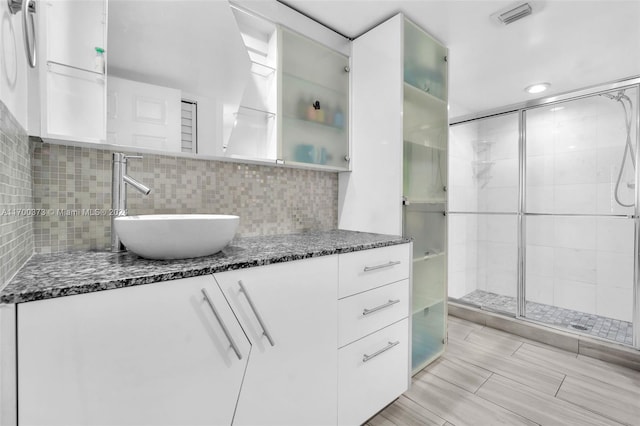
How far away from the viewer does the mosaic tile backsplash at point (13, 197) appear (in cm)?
70

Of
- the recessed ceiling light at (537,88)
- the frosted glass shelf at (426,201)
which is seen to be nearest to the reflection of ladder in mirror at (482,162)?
the recessed ceiling light at (537,88)

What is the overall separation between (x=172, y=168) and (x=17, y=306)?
90 cm

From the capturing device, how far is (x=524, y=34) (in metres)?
1.83

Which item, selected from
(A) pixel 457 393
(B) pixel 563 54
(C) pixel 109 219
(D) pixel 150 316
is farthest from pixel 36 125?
(B) pixel 563 54

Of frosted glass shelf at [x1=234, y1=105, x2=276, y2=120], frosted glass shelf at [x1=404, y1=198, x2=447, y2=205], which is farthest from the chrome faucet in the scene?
frosted glass shelf at [x1=404, y1=198, x2=447, y2=205]

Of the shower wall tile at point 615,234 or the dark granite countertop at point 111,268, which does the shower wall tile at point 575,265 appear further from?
the dark granite countertop at point 111,268

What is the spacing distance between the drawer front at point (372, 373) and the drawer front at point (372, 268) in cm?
26

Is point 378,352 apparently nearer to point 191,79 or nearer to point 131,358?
point 131,358

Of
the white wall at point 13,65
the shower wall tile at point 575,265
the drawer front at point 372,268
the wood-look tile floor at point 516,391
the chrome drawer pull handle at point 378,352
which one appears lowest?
the wood-look tile floor at point 516,391

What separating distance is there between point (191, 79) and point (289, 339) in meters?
1.26

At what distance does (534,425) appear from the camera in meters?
1.45

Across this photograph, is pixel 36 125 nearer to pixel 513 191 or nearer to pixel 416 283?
pixel 416 283

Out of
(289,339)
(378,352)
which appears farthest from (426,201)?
(289,339)

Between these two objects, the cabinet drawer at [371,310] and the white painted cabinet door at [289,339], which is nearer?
the white painted cabinet door at [289,339]
